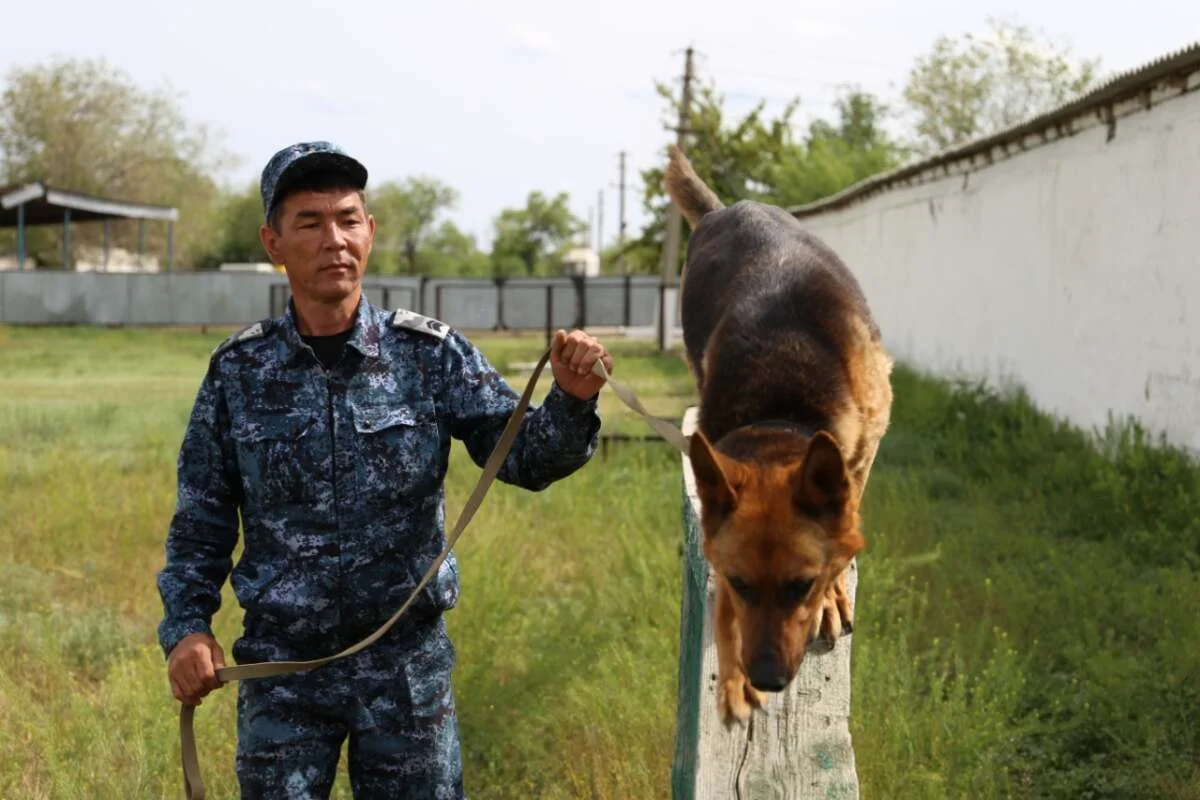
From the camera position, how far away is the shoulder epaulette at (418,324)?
3.20 meters

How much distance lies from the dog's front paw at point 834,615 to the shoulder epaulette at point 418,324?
105 centimetres

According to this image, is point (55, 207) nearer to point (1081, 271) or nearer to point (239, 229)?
point (1081, 271)

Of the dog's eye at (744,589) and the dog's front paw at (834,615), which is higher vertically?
the dog's eye at (744,589)

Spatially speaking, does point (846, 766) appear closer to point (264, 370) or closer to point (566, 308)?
point (264, 370)

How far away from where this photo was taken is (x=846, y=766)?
301cm

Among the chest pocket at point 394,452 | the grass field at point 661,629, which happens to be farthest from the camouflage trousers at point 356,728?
the grass field at point 661,629

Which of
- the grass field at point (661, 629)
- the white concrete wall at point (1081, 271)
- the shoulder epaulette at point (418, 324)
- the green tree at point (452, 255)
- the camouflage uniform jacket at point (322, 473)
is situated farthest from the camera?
the green tree at point (452, 255)

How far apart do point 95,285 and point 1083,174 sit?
29762mm

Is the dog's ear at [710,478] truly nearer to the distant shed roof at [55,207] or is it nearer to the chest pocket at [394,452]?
the chest pocket at [394,452]

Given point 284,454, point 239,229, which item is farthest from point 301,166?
point 239,229

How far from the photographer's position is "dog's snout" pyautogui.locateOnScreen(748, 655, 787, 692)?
107 inches

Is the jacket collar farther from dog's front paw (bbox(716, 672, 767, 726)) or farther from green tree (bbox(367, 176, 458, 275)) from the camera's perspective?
green tree (bbox(367, 176, 458, 275))

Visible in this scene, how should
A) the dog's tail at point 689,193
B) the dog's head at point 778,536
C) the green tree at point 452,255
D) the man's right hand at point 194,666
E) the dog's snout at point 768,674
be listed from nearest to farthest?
the dog's snout at point 768,674 → the dog's head at point 778,536 → the man's right hand at point 194,666 → the dog's tail at point 689,193 → the green tree at point 452,255

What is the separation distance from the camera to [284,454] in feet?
10.1
